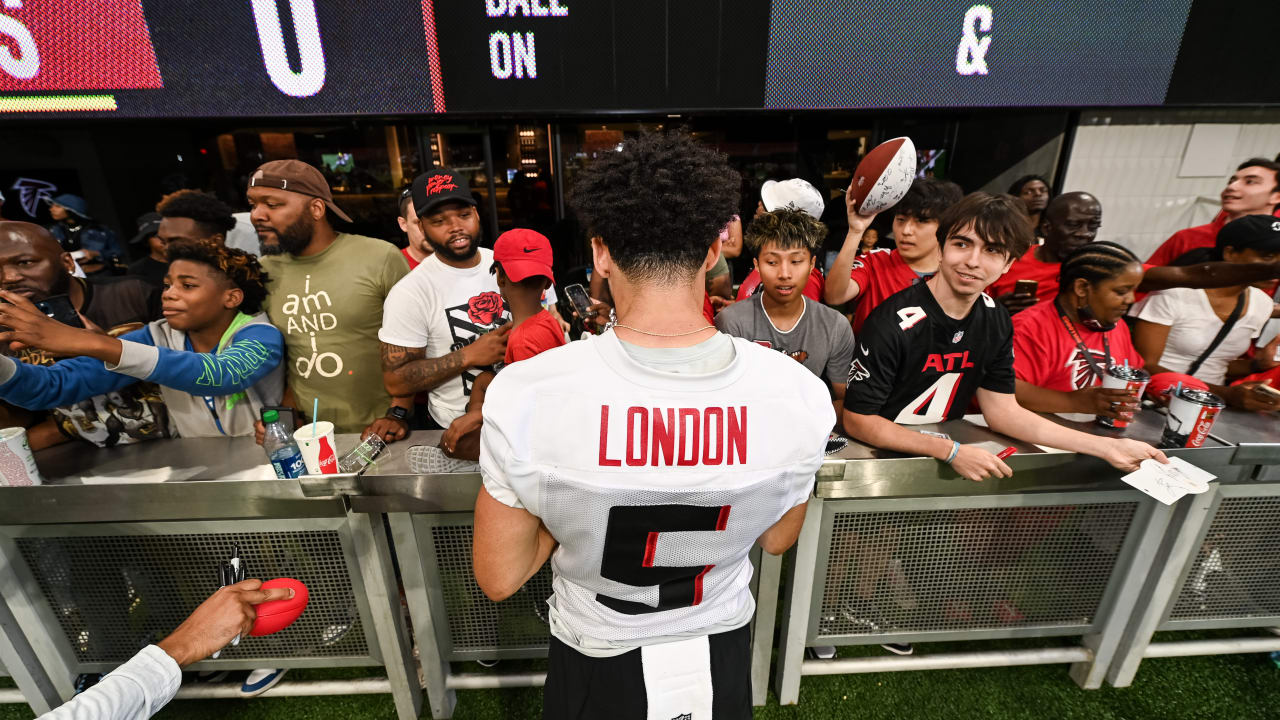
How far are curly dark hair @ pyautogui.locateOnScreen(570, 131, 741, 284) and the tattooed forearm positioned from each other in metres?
1.23

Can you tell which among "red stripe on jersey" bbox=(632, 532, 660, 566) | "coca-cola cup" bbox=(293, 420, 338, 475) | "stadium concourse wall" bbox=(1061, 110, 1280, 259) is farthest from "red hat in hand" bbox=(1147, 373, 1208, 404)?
"stadium concourse wall" bbox=(1061, 110, 1280, 259)

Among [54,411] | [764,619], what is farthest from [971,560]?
[54,411]

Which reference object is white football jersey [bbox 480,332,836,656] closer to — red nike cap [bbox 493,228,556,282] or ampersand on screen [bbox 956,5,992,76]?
red nike cap [bbox 493,228,556,282]

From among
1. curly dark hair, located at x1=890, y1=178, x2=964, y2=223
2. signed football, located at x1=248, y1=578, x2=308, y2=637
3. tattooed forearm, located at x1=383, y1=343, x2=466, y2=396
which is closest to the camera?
signed football, located at x1=248, y1=578, x2=308, y2=637

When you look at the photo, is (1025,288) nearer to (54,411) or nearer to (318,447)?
(318,447)

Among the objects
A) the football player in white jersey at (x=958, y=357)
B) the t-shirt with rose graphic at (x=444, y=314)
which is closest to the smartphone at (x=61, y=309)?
the t-shirt with rose graphic at (x=444, y=314)

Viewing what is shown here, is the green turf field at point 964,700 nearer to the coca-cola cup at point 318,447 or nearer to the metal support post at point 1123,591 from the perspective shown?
the metal support post at point 1123,591

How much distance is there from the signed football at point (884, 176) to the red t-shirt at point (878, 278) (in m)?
0.39

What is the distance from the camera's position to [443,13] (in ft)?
7.84

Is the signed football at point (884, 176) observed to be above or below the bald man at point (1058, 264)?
above

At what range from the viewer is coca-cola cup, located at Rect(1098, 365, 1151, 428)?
1.62m

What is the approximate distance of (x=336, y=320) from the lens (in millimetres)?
2062

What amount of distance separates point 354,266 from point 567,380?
1.71m

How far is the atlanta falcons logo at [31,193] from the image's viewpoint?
3.87 metres
